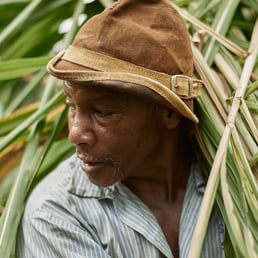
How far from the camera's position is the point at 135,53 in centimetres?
113

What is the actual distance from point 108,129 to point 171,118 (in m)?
0.11

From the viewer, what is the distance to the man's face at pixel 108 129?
115cm

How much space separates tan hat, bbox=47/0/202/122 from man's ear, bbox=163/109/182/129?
47mm

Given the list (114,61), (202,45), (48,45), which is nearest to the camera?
(114,61)

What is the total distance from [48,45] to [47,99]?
287 mm

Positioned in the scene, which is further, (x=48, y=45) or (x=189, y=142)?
(x=48, y=45)

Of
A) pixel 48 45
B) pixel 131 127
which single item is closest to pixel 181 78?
pixel 131 127

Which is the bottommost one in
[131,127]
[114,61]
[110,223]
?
[110,223]

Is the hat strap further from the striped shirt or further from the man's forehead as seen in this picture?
the striped shirt

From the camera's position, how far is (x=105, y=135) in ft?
3.80

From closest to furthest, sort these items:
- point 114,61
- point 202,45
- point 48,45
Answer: point 114,61 < point 202,45 < point 48,45

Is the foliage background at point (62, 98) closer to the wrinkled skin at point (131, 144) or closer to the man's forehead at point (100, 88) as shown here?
the wrinkled skin at point (131, 144)

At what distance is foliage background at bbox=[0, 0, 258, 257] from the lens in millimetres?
1192

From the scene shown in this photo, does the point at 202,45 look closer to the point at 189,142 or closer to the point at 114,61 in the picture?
the point at 189,142
